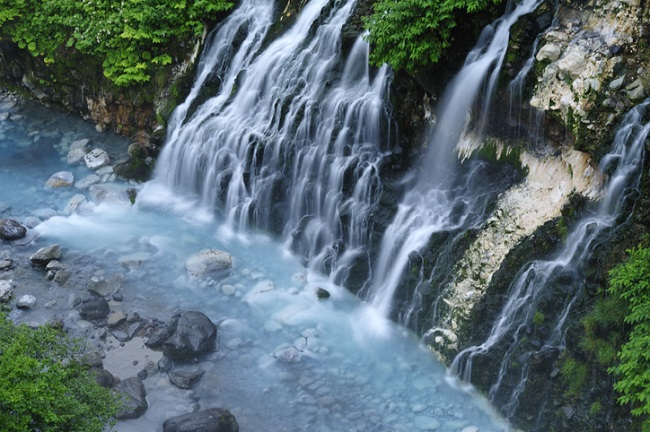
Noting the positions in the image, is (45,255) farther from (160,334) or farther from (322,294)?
(322,294)

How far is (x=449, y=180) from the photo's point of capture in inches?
440

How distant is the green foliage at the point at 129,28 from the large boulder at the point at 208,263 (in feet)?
16.2

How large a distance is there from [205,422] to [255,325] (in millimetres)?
2442

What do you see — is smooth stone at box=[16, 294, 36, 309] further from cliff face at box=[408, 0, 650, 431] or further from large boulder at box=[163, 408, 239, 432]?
cliff face at box=[408, 0, 650, 431]

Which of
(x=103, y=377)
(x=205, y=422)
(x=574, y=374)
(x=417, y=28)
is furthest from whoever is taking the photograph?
(x=417, y=28)

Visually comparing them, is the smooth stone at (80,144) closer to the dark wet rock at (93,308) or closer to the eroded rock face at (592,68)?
the dark wet rock at (93,308)

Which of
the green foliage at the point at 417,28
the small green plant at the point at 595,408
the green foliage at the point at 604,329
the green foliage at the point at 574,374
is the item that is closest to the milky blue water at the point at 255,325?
the green foliage at the point at 574,374

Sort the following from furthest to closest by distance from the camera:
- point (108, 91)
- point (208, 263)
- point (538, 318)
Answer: point (108, 91), point (208, 263), point (538, 318)

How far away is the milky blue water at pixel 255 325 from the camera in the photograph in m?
9.78

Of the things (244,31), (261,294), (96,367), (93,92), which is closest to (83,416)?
(96,367)

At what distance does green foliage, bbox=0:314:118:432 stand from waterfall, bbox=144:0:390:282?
16.4ft

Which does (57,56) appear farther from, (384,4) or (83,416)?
(83,416)

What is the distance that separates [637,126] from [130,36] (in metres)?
10.5

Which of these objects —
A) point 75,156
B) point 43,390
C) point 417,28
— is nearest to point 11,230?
point 75,156
